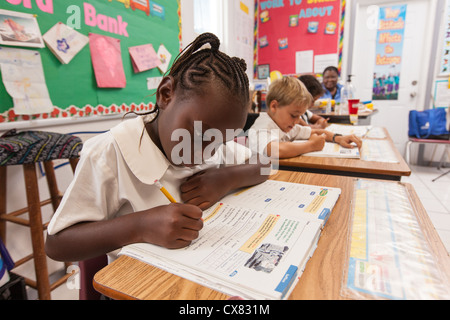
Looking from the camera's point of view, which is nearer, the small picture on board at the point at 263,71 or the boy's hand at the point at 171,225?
the boy's hand at the point at 171,225

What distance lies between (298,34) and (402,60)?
140 cm

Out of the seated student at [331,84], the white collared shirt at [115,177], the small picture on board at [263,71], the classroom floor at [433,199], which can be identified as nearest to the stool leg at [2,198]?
the classroom floor at [433,199]

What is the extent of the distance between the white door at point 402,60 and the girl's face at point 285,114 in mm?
3034

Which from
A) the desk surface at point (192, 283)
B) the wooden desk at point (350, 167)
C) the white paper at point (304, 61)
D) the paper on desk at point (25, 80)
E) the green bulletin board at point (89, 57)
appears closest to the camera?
the desk surface at point (192, 283)

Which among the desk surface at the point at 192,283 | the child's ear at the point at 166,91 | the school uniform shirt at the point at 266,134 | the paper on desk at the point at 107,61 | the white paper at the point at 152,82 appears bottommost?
the desk surface at the point at 192,283

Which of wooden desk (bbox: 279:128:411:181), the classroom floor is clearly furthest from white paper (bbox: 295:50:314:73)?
wooden desk (bbox: 279:128:411:181)

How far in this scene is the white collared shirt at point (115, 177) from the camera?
526 mm

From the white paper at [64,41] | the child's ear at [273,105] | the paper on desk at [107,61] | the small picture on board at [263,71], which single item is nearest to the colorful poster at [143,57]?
the paper on desk at [107,61]

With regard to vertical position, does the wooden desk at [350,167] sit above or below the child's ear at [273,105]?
below

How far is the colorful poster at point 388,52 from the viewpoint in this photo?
3.74 m

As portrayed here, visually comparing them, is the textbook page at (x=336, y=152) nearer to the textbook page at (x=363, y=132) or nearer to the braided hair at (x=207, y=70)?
the textbook page at (x=363, y=132)

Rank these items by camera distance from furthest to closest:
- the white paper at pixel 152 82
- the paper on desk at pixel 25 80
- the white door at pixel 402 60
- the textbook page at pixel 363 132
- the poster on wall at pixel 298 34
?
the poster on wall at pixel 298 34
the white door at pixel 402 60
the white paper at pixel 152 82
the textbook page at pixel 363 132
the paper on desk at pixel 25 80

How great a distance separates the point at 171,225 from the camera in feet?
1.56

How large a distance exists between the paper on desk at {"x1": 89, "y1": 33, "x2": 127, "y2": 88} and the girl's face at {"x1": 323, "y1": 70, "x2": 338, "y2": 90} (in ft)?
8.78
